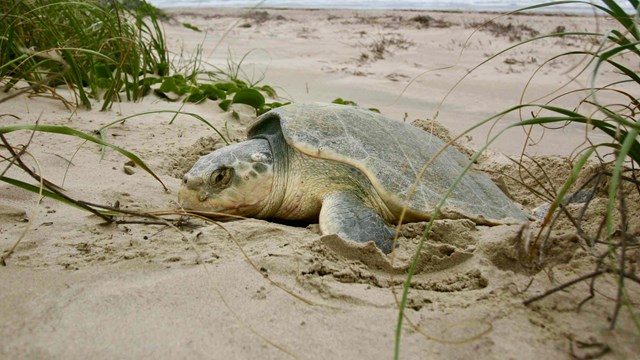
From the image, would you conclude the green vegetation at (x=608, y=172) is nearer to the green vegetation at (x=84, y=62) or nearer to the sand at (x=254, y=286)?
the sand at (x=254, y=286)

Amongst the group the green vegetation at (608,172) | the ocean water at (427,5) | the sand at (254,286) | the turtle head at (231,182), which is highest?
the green vegetation at (608,172)

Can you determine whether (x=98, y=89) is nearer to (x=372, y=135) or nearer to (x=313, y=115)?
(x=313, y=115)

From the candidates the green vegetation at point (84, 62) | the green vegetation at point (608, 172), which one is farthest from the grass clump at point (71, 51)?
the green vegetation at point (608, 172)

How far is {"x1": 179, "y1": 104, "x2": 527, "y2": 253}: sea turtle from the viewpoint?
2.10 metres

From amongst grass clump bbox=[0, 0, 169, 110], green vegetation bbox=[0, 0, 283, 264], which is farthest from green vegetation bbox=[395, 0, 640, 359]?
grass clump bbox=[0, 0, 169, 110]

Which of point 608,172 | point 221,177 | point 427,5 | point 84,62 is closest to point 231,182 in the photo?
point 221,177

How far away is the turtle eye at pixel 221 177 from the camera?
2.17 m

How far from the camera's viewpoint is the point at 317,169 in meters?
2.25

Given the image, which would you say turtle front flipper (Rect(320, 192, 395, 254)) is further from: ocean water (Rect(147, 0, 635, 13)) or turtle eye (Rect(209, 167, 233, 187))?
ocean water (Rect(147, 0, 635, 13))

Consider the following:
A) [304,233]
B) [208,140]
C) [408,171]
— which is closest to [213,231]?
[304,233]

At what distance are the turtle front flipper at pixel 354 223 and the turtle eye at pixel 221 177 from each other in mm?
390

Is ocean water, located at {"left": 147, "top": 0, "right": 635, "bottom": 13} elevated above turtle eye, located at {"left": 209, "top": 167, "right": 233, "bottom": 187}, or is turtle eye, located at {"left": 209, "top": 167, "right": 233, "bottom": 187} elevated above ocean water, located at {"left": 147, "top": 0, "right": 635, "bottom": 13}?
turtle eye, located at {"left": 209, "top": 167, "right": 233, "bottom": 187}

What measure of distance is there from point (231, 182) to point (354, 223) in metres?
0.55

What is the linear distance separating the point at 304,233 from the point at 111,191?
2.41 ft
